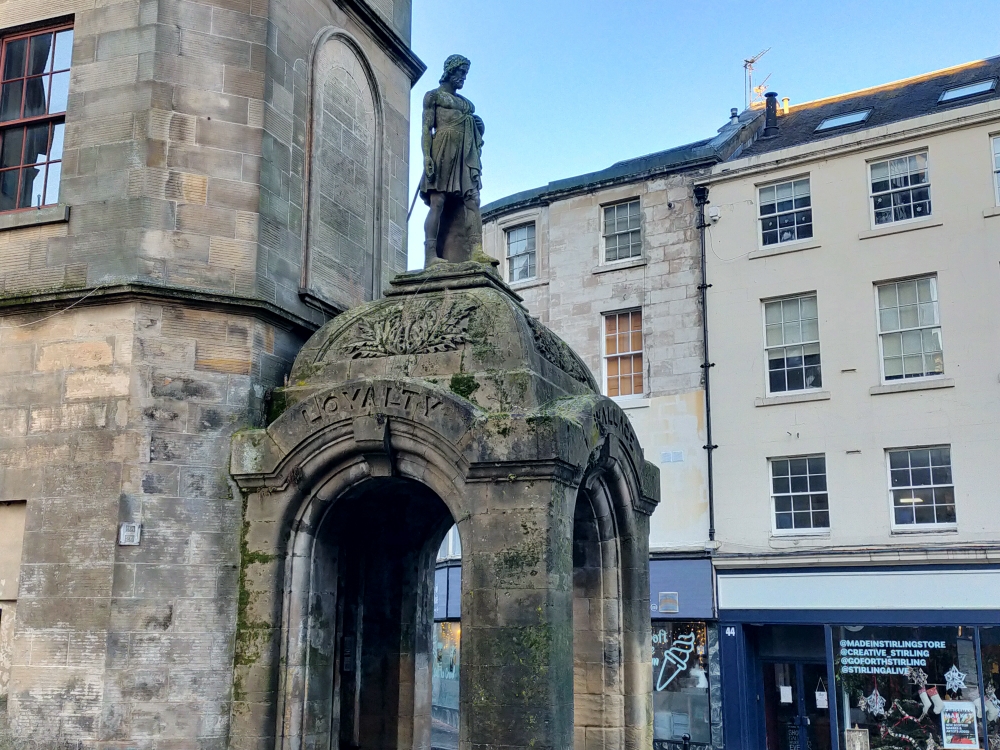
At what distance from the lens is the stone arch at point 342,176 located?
35.0 ft

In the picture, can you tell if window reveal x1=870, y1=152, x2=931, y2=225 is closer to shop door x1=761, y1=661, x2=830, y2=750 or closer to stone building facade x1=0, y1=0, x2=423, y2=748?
shop door x1=761, y1=661, x2=830, y2=750

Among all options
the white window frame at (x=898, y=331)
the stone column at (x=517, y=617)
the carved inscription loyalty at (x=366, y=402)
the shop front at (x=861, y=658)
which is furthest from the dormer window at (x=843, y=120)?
the stone column at (x=517, y=617)

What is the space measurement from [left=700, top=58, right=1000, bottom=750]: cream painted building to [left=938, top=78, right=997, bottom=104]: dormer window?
7cm

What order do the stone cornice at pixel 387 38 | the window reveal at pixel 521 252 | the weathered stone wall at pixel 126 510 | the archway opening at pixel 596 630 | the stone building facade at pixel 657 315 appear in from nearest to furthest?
the weathered stone wall at pixel 126 510
the archway opening at pixel 596 630
the stone cornice at pixel 387 38
the stone building facade at pixel 657 315
the window reveal at pixel 521 252

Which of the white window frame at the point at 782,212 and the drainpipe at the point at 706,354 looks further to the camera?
the white window frame at the point at 782,212

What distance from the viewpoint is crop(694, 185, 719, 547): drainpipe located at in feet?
73.0

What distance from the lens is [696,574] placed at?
72.5 ft

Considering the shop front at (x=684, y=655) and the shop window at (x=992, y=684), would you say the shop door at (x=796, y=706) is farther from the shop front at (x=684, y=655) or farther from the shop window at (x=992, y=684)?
the shop window at (x=992, y=684)

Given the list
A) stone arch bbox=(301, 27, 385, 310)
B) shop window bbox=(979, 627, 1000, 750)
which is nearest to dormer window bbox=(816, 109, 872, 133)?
shop window bbox=(979, 627, 1000, 750)

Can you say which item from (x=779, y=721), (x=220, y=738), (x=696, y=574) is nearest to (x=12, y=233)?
(x=220, y=738)

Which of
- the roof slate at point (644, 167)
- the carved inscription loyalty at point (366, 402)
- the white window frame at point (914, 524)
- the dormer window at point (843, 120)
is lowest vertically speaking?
the carved inscription loyalty at point (366, 402)

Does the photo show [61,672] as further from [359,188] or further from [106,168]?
[359,188]

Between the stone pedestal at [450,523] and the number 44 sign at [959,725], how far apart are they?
11.8 m

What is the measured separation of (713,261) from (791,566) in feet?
22.6
